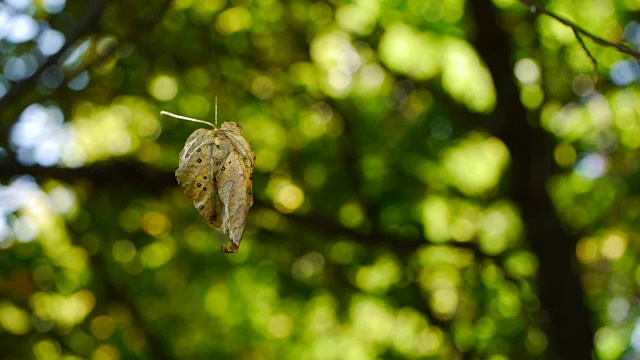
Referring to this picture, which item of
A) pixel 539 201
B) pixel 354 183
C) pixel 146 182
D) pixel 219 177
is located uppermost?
pixel 219 177

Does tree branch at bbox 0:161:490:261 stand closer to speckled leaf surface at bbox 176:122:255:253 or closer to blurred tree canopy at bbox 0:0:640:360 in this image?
blurred tree canopy at bbox 0:0:640:360

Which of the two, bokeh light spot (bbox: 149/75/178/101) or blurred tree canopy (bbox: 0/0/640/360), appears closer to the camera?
blurred tree canopy (bbox: 0/0/640/360)

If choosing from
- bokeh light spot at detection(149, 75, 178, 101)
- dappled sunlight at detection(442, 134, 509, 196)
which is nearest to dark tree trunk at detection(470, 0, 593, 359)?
dappled sunlight at detection(442, 134, 509, 196)

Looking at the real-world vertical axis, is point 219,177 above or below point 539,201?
above

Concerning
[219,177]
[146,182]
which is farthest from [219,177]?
[146,182]

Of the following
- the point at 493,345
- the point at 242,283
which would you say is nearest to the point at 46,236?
the point at 242,283

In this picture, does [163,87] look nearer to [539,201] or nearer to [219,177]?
[539,201]

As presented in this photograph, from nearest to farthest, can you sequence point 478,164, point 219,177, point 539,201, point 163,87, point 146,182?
point 219,177, point 146,182, point 539,201, point 163,87, point 478,164

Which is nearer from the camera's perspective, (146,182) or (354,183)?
(146,182)
